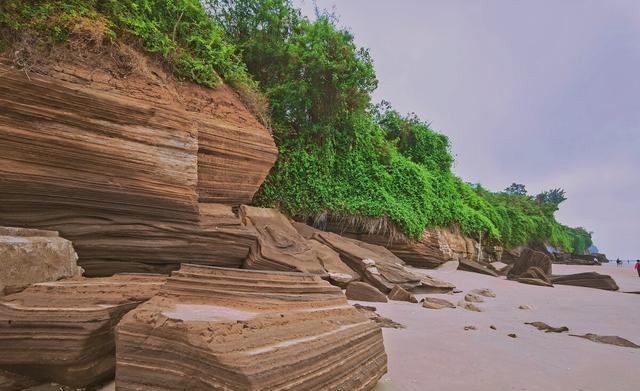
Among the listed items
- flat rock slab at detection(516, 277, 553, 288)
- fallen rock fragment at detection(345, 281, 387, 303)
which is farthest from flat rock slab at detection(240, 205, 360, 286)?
flat rock slab at detection(516, 277, 553, 288)

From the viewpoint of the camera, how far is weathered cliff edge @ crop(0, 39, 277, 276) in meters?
3.90

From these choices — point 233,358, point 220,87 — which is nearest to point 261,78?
point 220,87

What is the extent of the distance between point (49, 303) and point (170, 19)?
5542mm

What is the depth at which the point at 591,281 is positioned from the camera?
9.33 metres

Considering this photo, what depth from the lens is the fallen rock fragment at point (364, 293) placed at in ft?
17.6

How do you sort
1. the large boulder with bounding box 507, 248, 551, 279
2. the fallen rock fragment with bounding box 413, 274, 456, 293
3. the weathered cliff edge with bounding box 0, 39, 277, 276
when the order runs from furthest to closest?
the large boulder with bounding box 507, 248, 551, 279, the fallen rock fragment with bounding box 413, 274, 456, 293, the weathered cliff edge with bounding box 0, 39, 277, 276

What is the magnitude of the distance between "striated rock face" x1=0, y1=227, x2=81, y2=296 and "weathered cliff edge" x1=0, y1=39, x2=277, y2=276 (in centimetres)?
91

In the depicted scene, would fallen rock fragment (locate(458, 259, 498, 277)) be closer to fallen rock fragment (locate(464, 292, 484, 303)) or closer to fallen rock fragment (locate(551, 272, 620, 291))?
fallen rock fragment (locate(551, 272, 620, 291))

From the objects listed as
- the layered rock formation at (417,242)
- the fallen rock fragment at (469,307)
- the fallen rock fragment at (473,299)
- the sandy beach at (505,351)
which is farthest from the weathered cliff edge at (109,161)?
the layered rock formation at (417,242)

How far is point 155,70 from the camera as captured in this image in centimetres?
568

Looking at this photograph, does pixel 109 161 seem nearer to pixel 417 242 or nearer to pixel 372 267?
pixel 372 267

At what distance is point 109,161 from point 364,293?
3.68 meters

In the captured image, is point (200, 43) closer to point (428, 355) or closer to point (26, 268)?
point (26, 268)

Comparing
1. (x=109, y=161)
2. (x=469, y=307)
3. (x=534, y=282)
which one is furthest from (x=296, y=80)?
(x=534, y=282)
